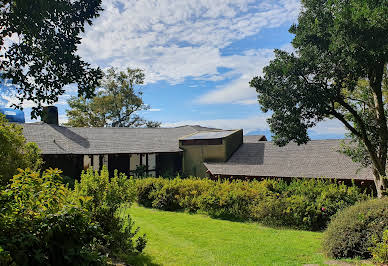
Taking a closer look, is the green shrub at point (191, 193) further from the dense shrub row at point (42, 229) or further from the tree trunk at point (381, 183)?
the dense shrub row at point (42, 229)

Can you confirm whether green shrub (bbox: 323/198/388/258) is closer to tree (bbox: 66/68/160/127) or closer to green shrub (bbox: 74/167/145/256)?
green shrub (bbox: 74/167/145/256)

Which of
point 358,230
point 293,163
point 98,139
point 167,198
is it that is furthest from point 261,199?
point 98,139

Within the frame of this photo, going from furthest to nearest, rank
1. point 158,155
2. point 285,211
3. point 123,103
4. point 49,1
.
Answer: point 123,103
point 158,155
point 285,211
point 49,1

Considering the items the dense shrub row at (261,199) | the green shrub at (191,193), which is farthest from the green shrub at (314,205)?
the green shrub at (191,193)

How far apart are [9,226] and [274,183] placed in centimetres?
1466

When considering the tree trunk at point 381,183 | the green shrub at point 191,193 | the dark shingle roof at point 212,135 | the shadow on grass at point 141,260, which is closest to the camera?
the shadow on grass at point 141,260

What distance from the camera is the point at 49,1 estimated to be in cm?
855

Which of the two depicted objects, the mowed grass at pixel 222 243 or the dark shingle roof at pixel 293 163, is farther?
the dark shingle roof at pixel 293 163

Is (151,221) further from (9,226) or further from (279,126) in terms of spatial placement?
(9,226)

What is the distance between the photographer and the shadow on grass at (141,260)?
7.63 meters

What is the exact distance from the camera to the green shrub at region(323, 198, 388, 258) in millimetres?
8125

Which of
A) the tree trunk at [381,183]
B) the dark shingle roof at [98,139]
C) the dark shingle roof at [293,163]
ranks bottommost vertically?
the tree trunk at [381,183]

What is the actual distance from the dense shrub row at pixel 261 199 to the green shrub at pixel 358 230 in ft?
14.9

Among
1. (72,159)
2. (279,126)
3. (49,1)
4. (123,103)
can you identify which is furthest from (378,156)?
(123,103)
